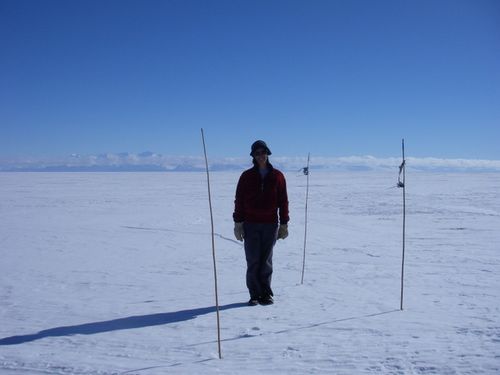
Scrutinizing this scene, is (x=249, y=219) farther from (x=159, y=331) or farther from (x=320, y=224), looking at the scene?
(x=320, y=224)

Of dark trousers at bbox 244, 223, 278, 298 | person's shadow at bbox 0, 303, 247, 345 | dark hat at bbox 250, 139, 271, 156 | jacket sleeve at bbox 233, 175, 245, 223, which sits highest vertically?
dark hat at bbox 250, 139, 271, 156

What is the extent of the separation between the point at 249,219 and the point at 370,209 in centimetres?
1094

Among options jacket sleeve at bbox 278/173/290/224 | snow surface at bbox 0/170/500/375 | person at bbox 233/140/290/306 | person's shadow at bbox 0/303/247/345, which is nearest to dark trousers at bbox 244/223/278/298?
person at bbox 233/140/290/306

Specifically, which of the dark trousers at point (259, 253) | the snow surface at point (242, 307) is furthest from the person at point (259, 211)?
the snow surface at point (242, 307)

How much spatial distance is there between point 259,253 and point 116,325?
1526mm

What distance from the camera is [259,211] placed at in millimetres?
3771

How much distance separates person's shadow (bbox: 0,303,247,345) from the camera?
3197 mm

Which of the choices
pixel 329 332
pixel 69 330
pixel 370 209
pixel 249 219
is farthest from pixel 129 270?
pixel 370 209

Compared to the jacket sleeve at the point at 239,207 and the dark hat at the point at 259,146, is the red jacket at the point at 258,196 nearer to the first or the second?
the jacket sleeve at the point at 239,207

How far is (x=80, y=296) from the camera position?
171 inches

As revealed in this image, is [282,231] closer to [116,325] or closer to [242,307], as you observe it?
[242,307]

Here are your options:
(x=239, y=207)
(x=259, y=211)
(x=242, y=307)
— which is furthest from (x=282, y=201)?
(x=242, y=307)

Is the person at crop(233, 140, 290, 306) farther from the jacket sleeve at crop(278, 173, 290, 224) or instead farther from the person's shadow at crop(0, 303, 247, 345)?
the person's shadow at crop(0, 303, 247, 345)

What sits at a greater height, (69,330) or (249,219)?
(249,219)
